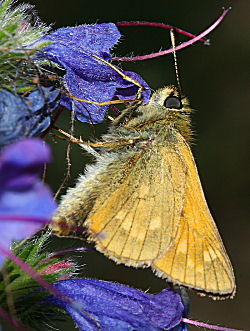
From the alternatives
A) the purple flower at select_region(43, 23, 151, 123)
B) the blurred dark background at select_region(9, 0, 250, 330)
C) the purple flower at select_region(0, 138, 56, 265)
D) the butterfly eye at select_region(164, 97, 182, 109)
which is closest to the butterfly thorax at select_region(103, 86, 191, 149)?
the butterfly eye at select_region(164, 97, 182, 109)

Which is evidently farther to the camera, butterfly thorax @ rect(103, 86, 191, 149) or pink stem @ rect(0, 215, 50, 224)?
butterfly thorax @ rect(103, 86, 191, 149)

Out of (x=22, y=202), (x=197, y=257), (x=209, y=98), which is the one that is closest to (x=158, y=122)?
(x=197, y=257)

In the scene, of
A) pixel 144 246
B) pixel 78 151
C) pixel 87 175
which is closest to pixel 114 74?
pixel 87 175

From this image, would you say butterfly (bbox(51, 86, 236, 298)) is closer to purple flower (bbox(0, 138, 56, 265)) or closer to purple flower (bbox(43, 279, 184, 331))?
purple flower (bbox(43, 279, 184, 331))

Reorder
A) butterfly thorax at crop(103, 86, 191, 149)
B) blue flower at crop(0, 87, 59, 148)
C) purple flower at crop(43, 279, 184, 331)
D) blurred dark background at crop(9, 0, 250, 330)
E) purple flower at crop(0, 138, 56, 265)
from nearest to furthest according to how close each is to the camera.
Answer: purple flower at crop(0, 138, 56, 265)
blue flower at crop(0, 87, 59, 148)
purple flower at crop(43, 279, 184, 331)
butterfly thorax at crop(103, 86, 191, 149)
blurred dark background at crop(9, 0, 250, 330)

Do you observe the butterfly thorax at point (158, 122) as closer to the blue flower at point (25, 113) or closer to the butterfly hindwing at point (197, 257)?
the butterfly hindwing at point (197, 257)

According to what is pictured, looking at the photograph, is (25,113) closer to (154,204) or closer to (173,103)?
(154,204)

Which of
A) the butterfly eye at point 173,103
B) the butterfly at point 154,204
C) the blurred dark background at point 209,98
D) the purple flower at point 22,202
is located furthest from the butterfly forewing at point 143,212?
the blurred dark background at point 209,98

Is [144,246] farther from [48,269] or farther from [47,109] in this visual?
[47,109]
